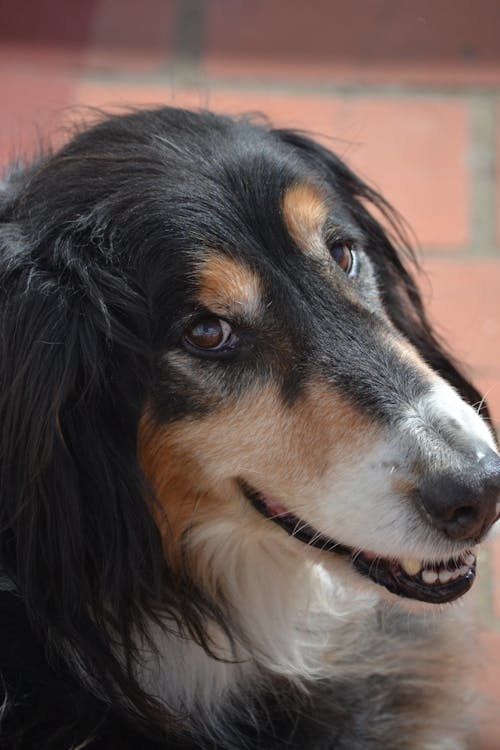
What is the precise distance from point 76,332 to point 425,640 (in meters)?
0.86

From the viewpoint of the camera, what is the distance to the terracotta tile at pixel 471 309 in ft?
9.32

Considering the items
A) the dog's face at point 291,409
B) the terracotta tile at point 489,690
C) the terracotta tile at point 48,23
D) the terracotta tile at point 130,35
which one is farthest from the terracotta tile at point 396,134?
the dog's face at point 291,409

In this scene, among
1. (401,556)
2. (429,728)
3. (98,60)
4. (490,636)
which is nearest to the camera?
(401,556)

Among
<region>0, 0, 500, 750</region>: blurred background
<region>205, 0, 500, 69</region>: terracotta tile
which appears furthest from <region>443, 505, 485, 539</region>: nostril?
<region>205, 0, 500, 69</region>: terracotta tile

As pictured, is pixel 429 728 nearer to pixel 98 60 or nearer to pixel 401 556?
pixel 401 556

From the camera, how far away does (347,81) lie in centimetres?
339

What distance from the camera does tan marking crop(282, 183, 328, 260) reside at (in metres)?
1.74

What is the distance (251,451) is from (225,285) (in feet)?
0.76

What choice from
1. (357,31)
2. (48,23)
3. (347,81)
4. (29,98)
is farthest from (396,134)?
(48,23)

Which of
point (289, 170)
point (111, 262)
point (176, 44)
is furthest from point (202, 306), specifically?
point (176, 44)

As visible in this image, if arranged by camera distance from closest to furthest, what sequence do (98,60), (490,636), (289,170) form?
(289,170) < (490,636) < (98,60)

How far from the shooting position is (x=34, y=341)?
5.41 ft

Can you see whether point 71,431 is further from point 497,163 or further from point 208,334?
point 497,163

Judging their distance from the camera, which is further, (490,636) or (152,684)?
(490,636)
